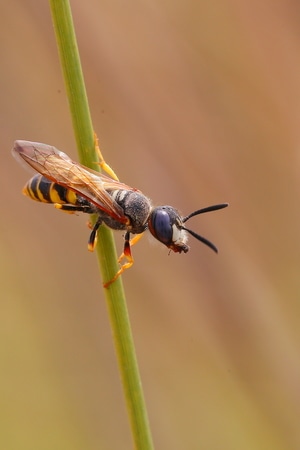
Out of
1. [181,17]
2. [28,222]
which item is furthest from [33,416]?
[181,17]

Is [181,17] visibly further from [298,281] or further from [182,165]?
[298,281]

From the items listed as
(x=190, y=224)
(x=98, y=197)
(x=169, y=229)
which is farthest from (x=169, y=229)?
(x=190, y=224)

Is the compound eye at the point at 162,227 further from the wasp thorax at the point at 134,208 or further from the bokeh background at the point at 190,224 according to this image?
the bokeh background at the point at 190,224

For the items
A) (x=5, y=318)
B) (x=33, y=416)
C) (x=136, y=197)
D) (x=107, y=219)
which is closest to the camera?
(x=107, y=219)

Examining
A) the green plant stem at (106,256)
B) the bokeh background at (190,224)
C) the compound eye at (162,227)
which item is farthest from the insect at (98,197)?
the bokeh background at (190,224)

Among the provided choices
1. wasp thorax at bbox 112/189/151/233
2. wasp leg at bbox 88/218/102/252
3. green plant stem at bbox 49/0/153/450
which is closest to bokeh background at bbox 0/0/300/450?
wasp thorax at bbox 112/189/151/233

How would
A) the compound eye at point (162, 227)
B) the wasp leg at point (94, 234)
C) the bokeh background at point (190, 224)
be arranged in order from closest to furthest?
the wasp leg at point (94, 234) < the compound eye at point (162, 227) < the bokeh background at point (190, 224)

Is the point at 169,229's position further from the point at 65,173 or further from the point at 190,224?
the point at 190,224
